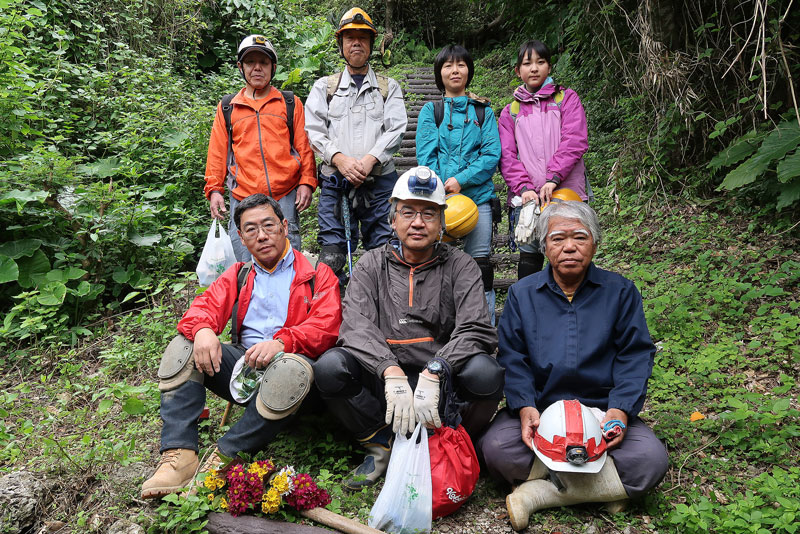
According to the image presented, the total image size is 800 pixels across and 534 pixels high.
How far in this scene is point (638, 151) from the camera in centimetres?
654

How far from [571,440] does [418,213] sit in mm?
1383

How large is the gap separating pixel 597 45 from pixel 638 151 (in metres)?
1.55

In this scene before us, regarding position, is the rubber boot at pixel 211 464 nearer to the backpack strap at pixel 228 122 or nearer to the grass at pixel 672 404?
the grass at pixel 672 404

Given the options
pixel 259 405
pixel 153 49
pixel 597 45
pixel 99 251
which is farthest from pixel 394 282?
pixel 153 49

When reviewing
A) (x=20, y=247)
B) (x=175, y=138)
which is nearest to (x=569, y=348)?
(x=20, y=247)

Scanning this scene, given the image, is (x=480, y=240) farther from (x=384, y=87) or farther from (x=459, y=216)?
(x=384, y=87)

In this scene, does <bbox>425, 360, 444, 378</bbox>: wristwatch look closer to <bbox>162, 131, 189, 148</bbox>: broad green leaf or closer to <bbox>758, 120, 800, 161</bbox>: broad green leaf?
<bbox>758, 120, 800, 161</bbox>: broad green leaf

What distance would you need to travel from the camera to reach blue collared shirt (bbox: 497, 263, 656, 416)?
2855 mm

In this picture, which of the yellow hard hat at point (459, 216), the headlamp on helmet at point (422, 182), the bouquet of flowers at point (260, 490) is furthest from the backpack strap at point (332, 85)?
the bouquet of flowers at point (260, 490)

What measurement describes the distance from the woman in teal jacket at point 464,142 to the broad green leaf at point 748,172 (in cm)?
212

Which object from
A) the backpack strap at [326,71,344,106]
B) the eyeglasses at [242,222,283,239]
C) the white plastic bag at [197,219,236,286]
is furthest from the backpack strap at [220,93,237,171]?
the eyeglasses at [242,222,283,239]

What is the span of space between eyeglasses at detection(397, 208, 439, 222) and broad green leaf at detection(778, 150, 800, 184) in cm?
301

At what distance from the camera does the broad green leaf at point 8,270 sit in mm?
4738

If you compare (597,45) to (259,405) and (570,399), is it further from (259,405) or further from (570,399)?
(259,405)
